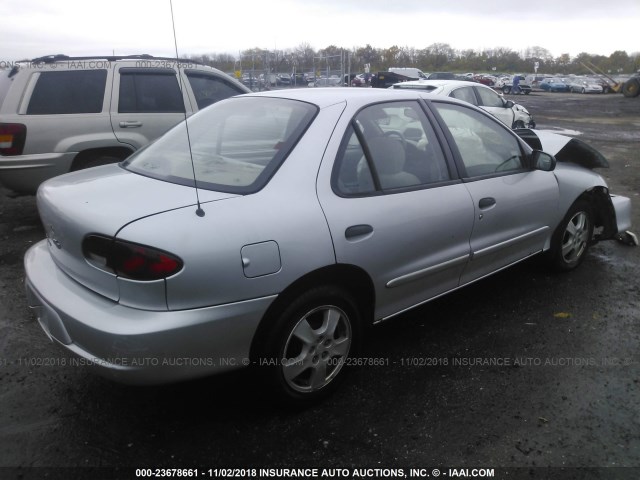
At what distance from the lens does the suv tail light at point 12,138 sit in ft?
17.3

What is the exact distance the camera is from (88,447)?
7.95 feet

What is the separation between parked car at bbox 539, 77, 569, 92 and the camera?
44550 mm

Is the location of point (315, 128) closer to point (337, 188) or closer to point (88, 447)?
point (337, 188)

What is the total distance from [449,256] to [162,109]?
4.31 metres

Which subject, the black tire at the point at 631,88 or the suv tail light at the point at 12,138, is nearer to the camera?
the suv tail light at the point at 12,138

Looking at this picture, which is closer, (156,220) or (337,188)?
(156,220)

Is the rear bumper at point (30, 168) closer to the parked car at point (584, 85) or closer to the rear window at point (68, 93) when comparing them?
the rear window at point (68, 93)

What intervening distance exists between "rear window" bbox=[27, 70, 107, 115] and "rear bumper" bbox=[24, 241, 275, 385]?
3841 mm

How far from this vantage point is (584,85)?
42.4 m

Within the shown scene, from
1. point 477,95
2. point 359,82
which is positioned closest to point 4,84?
point 477,95

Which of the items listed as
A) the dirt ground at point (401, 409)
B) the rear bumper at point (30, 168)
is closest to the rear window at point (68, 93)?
the rear bumper at point (30, 168)

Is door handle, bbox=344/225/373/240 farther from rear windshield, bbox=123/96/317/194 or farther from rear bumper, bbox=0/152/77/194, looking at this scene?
rear bumper, bbox=0/152/77/194

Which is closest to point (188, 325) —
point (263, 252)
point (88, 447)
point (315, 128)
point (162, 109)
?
point (263, 252)

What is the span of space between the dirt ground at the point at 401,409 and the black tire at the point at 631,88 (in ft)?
119
